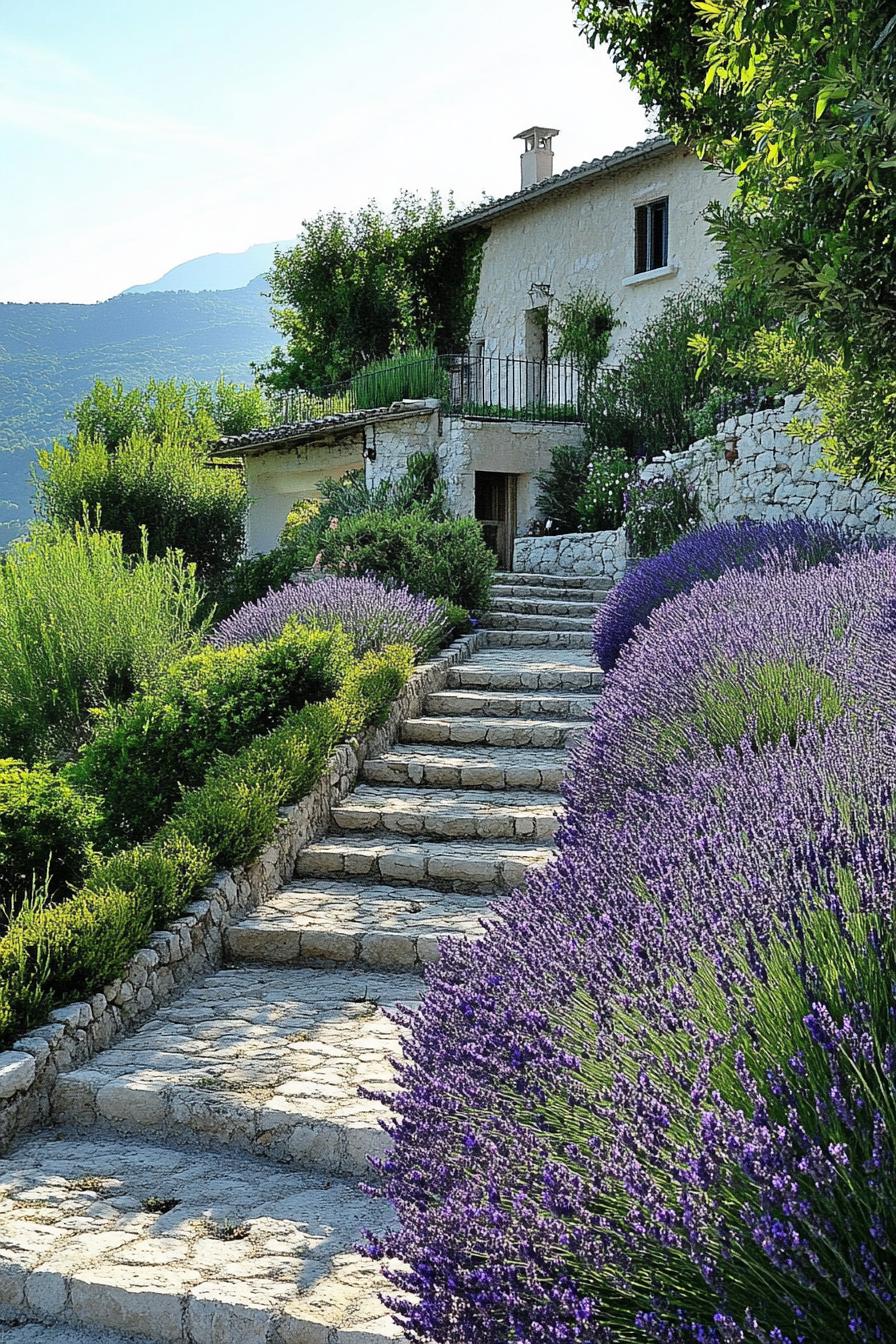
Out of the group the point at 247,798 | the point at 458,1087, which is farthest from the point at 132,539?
the point at 458,1087

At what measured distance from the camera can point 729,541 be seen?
818 cm

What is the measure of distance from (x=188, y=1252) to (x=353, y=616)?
5847mm

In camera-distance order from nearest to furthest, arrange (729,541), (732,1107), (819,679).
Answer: (732,1107) < (819,679) < (729,541)

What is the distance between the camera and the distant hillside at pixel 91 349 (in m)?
85.0

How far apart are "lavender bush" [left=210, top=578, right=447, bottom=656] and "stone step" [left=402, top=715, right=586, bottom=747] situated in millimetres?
830

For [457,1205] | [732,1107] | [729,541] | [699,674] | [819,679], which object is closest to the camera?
[732,1107]

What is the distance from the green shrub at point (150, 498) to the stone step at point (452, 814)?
697cm

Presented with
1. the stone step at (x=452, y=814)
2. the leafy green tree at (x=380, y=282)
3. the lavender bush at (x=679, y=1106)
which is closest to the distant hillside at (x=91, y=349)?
the leafy green tree at (x=380, y=282)

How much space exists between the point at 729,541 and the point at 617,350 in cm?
982

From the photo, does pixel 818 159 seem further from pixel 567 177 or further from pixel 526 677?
pixel 567 177

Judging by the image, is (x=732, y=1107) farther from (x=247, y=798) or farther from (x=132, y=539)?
(x=132, y=539)

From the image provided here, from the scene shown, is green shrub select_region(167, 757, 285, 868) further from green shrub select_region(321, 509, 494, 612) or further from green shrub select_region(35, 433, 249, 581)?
green shrub select_region(35, 433, 249, 581)

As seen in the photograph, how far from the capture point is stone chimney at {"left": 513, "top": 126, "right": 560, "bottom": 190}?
783 inches

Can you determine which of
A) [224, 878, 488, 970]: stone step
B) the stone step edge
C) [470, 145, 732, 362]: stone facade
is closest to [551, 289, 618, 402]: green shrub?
[470, 145, 732, 362]: stone facade
